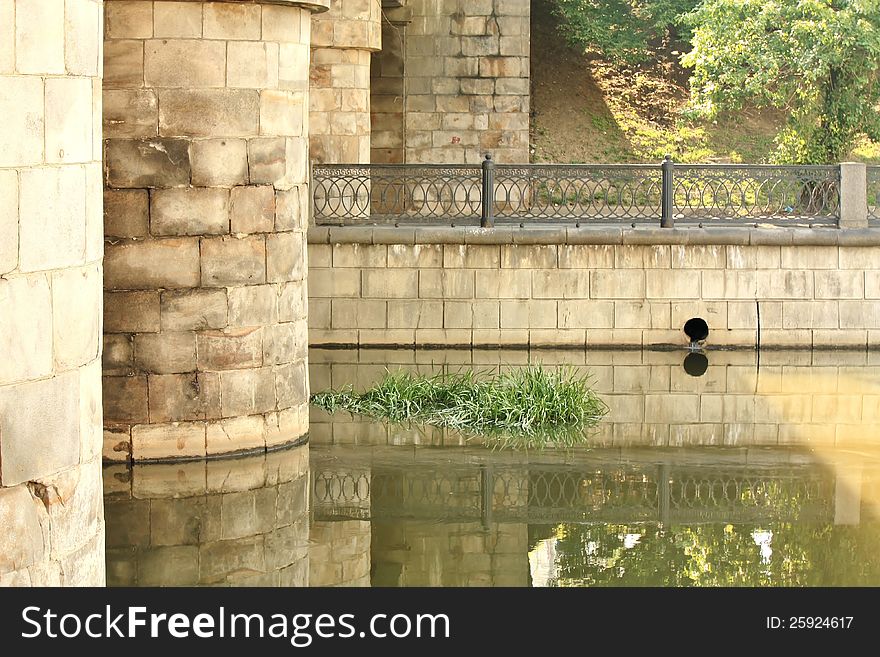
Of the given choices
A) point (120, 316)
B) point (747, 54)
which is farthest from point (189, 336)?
point (747, 54)

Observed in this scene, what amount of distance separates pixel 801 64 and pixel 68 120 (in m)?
17.2

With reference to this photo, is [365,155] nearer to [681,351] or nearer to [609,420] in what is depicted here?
[681,351]

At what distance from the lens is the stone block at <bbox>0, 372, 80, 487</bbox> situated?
19.9 feet

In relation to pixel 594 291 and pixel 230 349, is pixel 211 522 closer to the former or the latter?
pixel 230 349

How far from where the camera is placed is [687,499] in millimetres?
10984

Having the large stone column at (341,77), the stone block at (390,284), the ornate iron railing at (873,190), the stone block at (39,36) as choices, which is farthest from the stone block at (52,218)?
the ornate iron railing at (873,190)

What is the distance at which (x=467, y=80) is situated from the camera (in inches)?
960

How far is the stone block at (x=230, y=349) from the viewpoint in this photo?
1168cm

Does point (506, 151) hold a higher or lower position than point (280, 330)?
higher

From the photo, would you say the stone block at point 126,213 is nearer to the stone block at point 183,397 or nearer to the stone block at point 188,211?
the stone block at point 188,211

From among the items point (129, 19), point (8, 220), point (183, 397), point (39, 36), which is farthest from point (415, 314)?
point (8, 220)

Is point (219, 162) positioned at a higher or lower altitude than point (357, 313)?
higher

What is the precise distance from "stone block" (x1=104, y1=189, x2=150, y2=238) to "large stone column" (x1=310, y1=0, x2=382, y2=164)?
7.61 m

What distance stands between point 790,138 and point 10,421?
63.7 ft
